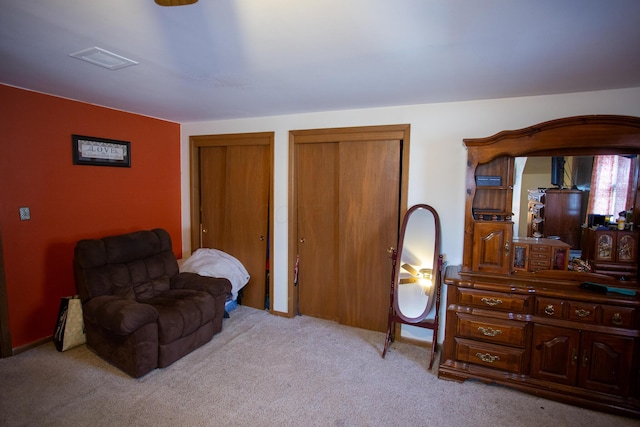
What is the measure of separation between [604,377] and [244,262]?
11.1ft

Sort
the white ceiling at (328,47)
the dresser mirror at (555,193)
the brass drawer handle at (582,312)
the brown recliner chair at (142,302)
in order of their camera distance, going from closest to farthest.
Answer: the white ceiling at (328,47), the brass drawer handle at (582,312), the dresser mirror at (555,193), the brown recliner chair at (142,302)

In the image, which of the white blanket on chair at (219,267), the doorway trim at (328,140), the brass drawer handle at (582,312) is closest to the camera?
the brass drawer handle at (582,312)

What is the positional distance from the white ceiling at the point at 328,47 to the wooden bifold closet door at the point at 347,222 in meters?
0.70

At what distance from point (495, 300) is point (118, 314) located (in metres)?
2.79

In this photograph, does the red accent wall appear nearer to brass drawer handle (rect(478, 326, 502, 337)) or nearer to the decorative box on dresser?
the decorative box on dresser

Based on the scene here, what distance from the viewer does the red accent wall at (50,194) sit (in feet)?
8.83

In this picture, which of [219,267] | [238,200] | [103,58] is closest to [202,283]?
[219,267]

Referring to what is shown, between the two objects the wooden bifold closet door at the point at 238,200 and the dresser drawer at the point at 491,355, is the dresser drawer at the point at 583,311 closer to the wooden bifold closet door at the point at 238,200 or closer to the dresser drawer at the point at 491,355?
the dresser drawer at the point at 491,355

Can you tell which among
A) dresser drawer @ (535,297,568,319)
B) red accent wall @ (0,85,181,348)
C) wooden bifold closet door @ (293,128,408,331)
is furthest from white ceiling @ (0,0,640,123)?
dresser drawer @ (535,297,568,319)

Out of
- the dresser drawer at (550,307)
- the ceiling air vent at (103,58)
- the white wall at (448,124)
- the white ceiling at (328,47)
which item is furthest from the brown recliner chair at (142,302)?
the dresser drawer at (550,307)

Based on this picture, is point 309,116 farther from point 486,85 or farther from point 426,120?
point 486,85

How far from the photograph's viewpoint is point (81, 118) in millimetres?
3104

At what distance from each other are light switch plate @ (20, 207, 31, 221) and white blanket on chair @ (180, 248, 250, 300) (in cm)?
142

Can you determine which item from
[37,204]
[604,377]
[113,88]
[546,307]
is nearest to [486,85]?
[546,307]
